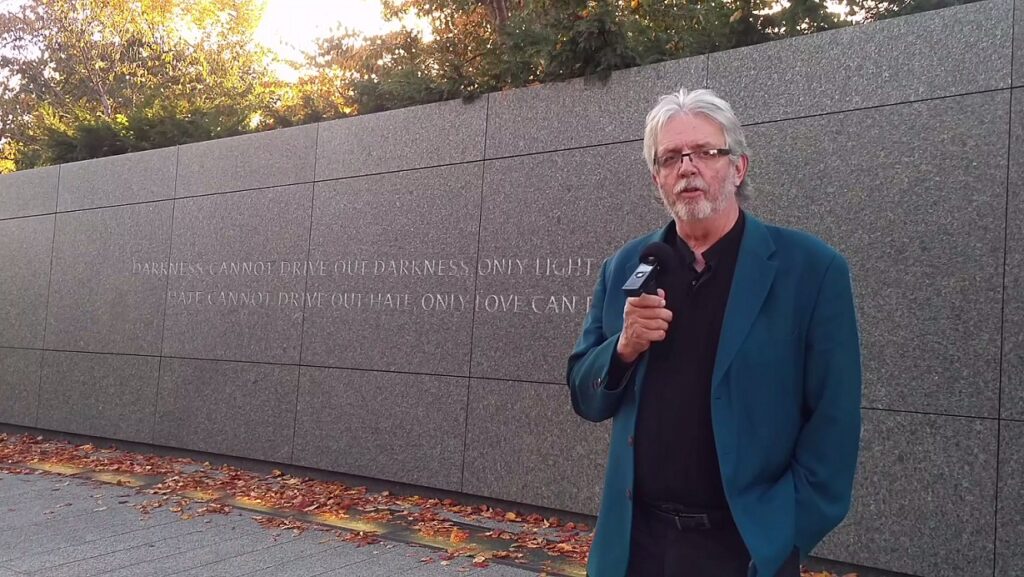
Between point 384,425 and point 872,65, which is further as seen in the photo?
point 384,425

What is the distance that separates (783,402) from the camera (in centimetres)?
214

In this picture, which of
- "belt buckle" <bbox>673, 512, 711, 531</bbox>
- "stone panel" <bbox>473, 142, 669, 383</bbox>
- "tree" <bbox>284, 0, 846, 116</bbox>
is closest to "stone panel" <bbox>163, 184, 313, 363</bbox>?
"tree" <bbox>284, 0, 846, 116</bbox>

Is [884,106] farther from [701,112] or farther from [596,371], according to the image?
[596,371]

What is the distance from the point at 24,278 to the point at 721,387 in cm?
1182

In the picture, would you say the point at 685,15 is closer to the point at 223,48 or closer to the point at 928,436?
the point at 928,436

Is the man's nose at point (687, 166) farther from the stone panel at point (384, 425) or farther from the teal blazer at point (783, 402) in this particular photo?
the stone panel at point (384, 425)

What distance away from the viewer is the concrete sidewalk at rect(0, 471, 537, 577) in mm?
5508

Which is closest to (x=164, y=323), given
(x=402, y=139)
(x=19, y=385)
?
(x=19, y=385)

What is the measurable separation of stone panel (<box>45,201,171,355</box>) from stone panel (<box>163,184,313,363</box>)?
325 millimetres

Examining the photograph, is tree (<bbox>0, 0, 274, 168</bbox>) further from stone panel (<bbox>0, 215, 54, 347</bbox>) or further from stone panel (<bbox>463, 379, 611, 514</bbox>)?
stone panel (<bbox>463, 379, 611, 514</bbox>)

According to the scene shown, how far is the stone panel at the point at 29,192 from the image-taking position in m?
11.7

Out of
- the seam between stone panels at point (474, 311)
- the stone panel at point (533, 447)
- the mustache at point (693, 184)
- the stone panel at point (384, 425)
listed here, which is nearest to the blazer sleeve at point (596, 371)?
the mustache at point (693, 184)

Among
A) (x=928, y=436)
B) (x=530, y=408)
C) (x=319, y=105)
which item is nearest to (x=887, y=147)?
(x=928, y=436)

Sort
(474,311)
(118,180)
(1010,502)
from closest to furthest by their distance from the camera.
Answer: (1010,502) < (474,311) < (118,180)
